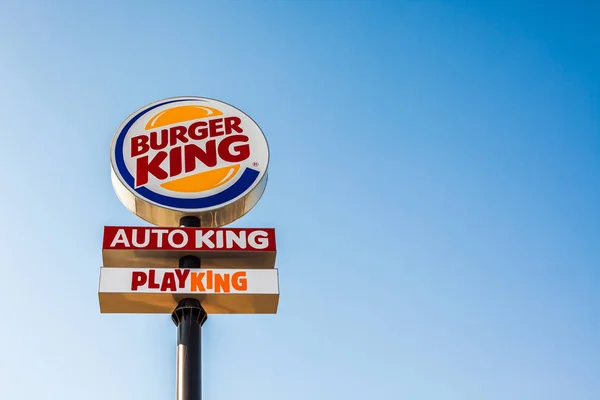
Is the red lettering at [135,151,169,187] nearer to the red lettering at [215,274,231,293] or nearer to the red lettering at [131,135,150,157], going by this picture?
the red lettering at [131,135,150,157]

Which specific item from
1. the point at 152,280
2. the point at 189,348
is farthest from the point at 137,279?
the point at 189,348

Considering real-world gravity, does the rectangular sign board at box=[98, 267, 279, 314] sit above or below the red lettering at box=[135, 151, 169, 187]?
below

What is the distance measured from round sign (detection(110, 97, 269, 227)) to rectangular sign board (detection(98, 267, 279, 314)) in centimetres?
138

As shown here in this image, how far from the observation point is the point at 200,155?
12.8 metres

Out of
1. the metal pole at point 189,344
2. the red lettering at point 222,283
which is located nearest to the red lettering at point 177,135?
the metal pole at point 189,344

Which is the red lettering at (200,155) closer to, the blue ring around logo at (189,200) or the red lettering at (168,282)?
the blue ring around logo at (189,200)

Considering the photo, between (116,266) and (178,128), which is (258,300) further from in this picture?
(178,128)

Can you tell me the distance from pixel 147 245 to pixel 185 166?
1.89m

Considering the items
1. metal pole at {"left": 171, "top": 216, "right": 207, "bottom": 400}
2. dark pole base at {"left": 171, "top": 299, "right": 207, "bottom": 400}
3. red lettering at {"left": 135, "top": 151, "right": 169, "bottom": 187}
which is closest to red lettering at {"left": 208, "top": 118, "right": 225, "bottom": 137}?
red lettering at {"left": 135, "top": 151, "right": 169, "bottom": 187}

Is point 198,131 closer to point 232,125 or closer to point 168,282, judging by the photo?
point 232,125

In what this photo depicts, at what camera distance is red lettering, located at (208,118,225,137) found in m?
13.1

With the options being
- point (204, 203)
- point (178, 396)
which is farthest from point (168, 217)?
point (178, 396)

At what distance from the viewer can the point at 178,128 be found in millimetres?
13086

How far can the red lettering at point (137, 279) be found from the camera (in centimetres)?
1075
